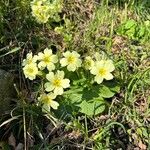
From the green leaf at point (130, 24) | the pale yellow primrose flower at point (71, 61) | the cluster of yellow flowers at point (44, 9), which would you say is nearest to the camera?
the pale yellow primrose flower at point (71, 61)

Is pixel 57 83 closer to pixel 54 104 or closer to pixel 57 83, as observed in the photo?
pixel 57 83

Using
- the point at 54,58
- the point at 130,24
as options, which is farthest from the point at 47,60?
the point at 130,24

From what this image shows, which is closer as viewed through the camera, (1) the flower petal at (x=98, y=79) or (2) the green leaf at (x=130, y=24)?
(1) the flower petal at (x=98, y=79)

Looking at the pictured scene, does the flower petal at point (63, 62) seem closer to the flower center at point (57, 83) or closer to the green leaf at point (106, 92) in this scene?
the flower center at point (57, 83)

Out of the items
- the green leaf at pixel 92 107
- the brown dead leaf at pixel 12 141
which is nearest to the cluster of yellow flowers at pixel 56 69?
the green leaf at pixel 92 107

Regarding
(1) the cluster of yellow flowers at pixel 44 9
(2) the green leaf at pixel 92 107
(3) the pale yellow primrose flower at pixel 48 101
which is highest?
(1) the cluster of yellow flowers at pixel 44 9

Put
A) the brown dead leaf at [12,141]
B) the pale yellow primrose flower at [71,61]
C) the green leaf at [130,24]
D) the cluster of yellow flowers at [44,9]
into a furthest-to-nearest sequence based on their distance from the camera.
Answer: the green leaf at [130,24] < the cluster of yellow flowers at [44,9] < the pale yellow primrose flower at [71,61] < the brown dead leaf at [12,141]

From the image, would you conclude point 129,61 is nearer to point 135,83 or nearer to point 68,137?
point 135,83
